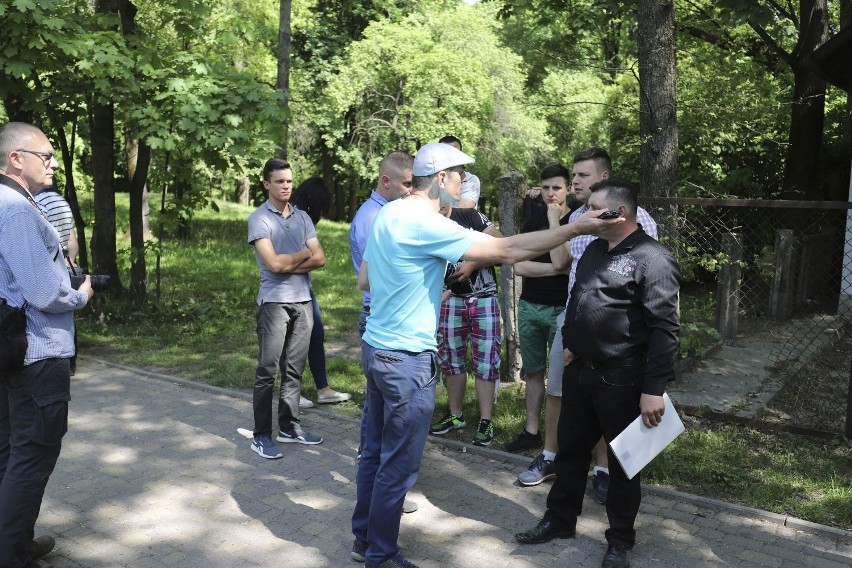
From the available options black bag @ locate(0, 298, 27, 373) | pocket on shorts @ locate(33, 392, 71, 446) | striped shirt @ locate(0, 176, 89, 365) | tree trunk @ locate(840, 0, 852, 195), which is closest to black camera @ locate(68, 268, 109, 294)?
striped shirt @ locate(0, 176, 89, 365)

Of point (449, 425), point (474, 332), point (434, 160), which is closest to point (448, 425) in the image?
point (449, 425)

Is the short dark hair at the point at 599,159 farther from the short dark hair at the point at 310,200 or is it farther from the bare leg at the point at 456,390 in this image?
the short dark hair at the point at 310,200

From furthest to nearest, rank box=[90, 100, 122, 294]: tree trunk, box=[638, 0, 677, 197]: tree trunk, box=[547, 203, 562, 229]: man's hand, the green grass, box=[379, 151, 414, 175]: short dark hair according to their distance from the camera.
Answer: box=[90, 100, 122, 294]: tree trunk → box=[638, 0, 677, 197]: tree trunk → box=[547, 203, 562, 229]: man's hand → the green grass → box=[379, 151, 414, 175]: short dark hair

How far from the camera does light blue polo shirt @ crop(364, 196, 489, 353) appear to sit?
12.6ft

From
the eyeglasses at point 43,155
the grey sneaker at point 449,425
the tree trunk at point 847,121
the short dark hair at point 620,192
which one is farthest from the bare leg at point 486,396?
the tree trunk at point 847,121

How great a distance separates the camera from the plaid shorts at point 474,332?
19.7 feet

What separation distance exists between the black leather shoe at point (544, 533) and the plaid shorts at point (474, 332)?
164 cm

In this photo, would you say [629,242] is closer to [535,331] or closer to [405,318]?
[405,318]

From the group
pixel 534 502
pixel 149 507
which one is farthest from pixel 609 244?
pixel 149 507

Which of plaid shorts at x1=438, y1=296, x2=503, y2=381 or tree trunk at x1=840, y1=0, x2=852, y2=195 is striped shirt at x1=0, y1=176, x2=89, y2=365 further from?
tree trunk at x1=840, y1=0, x2=852, y2=195

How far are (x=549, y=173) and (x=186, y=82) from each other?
5.47 meters

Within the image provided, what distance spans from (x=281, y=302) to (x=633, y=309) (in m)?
2.73

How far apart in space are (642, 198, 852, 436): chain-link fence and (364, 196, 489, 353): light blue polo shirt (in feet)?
10.2

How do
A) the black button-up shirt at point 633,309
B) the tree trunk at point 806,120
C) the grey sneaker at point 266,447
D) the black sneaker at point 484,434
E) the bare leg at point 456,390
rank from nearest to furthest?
1. the black button-up shirt at point 633,309
2. the grey sneaker at point 266,447
3. the black sneaker at point 484,434
4. the bare leg at point 456,390
5. the tree trunk at point 806,120
